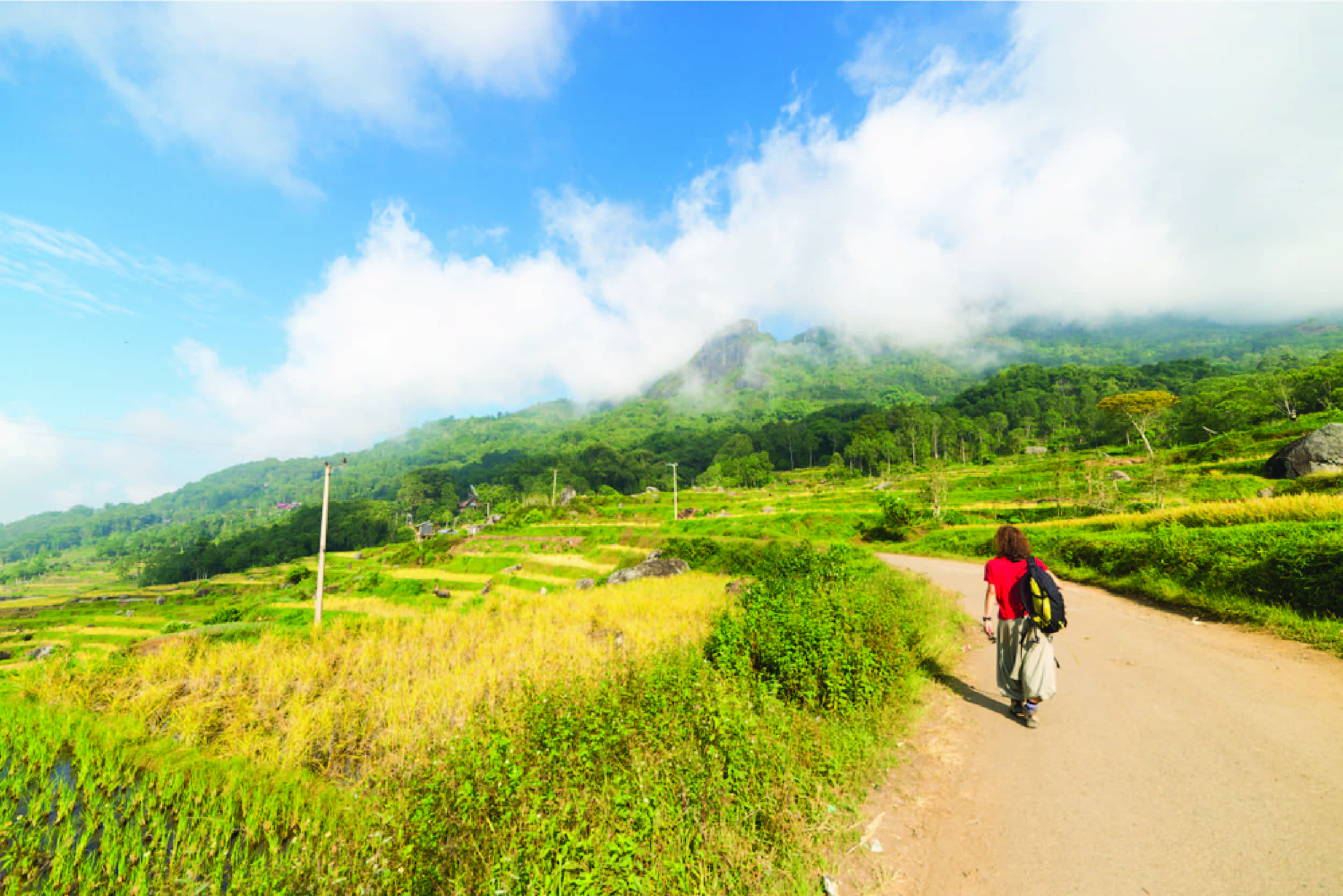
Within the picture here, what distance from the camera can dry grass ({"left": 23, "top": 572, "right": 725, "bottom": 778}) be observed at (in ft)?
26.8

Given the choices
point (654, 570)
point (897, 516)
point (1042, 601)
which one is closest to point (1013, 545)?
point (1042, 601)

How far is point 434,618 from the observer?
17.7m

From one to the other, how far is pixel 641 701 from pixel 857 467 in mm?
115790

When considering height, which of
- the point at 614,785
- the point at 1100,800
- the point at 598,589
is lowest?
the point at 598,589

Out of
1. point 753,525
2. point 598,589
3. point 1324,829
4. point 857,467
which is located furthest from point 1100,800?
point 857,467

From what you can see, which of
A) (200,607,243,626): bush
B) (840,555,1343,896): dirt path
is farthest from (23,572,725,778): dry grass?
(200,607,243,626): bush

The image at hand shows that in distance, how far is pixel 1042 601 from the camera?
590 centimetres

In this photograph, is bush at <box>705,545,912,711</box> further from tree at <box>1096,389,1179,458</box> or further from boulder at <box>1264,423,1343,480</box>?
tree at <box>1096,389,1179,458</box>

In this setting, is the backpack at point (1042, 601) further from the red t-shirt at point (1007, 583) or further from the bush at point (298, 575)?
the bush at point (298, 575)

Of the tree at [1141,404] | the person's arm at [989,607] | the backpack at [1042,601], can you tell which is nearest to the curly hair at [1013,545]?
the backpack at [1042,601]

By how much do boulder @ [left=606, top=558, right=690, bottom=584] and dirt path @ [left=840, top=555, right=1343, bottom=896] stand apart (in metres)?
20.9

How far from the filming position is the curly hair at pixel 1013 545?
6.44 meters

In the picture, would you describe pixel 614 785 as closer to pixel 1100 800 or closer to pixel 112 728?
pixel 1100 800

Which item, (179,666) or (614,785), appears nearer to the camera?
(614,785)
